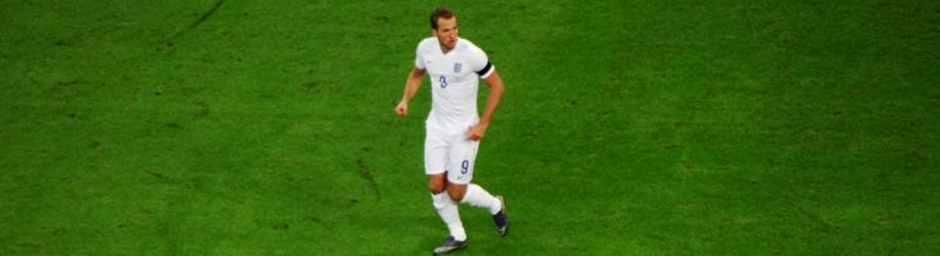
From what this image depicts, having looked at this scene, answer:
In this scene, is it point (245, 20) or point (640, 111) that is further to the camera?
point (245, 20)

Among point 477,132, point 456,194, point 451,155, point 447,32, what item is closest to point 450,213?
point 456,194

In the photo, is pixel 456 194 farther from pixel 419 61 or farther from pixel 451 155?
pixel 419 61

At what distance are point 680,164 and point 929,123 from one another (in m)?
1.81

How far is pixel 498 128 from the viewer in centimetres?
932

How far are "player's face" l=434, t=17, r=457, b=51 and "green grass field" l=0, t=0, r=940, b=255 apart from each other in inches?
62.4

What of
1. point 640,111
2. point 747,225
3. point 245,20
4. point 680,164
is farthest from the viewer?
point 245,20

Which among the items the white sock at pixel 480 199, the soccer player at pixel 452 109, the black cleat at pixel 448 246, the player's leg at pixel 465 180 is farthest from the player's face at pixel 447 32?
the black cleat at pixel 448 246

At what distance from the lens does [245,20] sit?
10711 mm

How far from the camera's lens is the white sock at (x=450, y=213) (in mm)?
7898

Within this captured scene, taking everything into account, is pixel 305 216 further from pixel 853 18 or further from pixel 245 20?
pixel 853 18

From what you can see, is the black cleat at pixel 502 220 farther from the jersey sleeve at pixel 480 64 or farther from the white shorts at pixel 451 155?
the jersey sleeve at pixel 480 64

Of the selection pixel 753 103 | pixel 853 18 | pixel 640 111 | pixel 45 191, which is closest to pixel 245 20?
pixel 45 191

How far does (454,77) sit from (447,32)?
0.33 metres

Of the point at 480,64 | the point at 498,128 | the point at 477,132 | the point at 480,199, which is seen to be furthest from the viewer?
the point at 498,128
